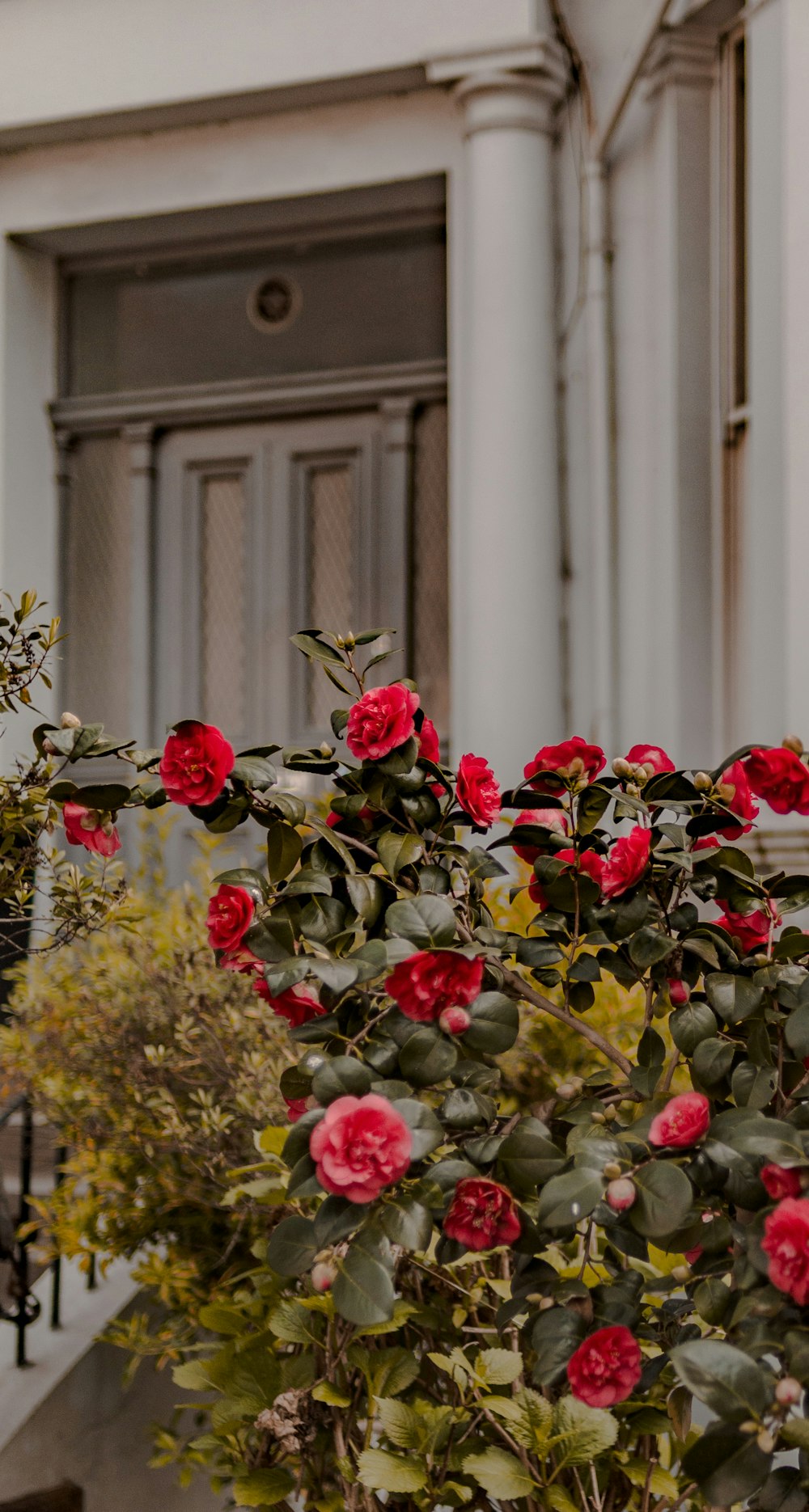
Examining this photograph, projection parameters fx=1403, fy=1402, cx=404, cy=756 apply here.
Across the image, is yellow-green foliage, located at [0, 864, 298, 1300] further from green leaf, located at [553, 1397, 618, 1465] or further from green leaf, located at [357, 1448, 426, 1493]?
Answer: green leaf, located at [553, 1397, 618, 1465]

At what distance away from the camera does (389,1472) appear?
2.04 m

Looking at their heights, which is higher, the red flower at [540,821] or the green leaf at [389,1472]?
the red flower at [540,821]

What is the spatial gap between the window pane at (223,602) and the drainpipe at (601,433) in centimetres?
186

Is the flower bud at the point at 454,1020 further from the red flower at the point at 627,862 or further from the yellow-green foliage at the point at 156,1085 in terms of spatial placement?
the yellow-green foliage at the point at 156,1085

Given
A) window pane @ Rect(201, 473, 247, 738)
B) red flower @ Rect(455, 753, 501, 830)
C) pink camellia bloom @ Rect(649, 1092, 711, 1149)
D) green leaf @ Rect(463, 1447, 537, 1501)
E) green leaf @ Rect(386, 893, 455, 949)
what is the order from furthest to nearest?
window pane @ Rect(201, 473, 247, 738) → green leaf @ Rect(463, 1447, 537, 1501) → red flower @ Rect(455, 753, 501, 830) → green leaf @ Rect(386, 893, 455, 949) → pink camellia bloom @ Rect(649, 1092, 711, 1149)

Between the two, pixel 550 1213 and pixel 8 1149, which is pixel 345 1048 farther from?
pixel 8 1149

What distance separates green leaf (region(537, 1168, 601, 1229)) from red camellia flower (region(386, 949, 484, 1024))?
0.25m

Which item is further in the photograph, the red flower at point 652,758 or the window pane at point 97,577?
the window pane at point 97,577

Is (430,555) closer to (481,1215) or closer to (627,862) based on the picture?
(627,862)

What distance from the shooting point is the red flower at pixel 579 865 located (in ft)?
6.13

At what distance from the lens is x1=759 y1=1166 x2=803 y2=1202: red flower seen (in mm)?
1385

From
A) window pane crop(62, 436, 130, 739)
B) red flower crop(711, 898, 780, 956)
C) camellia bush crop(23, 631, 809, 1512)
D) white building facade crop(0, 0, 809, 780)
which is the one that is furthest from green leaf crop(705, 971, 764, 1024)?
window pane crop(62, 436, 130, 739)

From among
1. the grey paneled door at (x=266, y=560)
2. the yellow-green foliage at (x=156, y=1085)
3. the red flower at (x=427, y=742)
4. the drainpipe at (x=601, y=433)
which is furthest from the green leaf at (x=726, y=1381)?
the grey paneled door at (x=266, y=560)

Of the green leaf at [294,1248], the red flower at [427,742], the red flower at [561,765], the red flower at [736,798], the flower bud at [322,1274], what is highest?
the red flower at [427,742]
